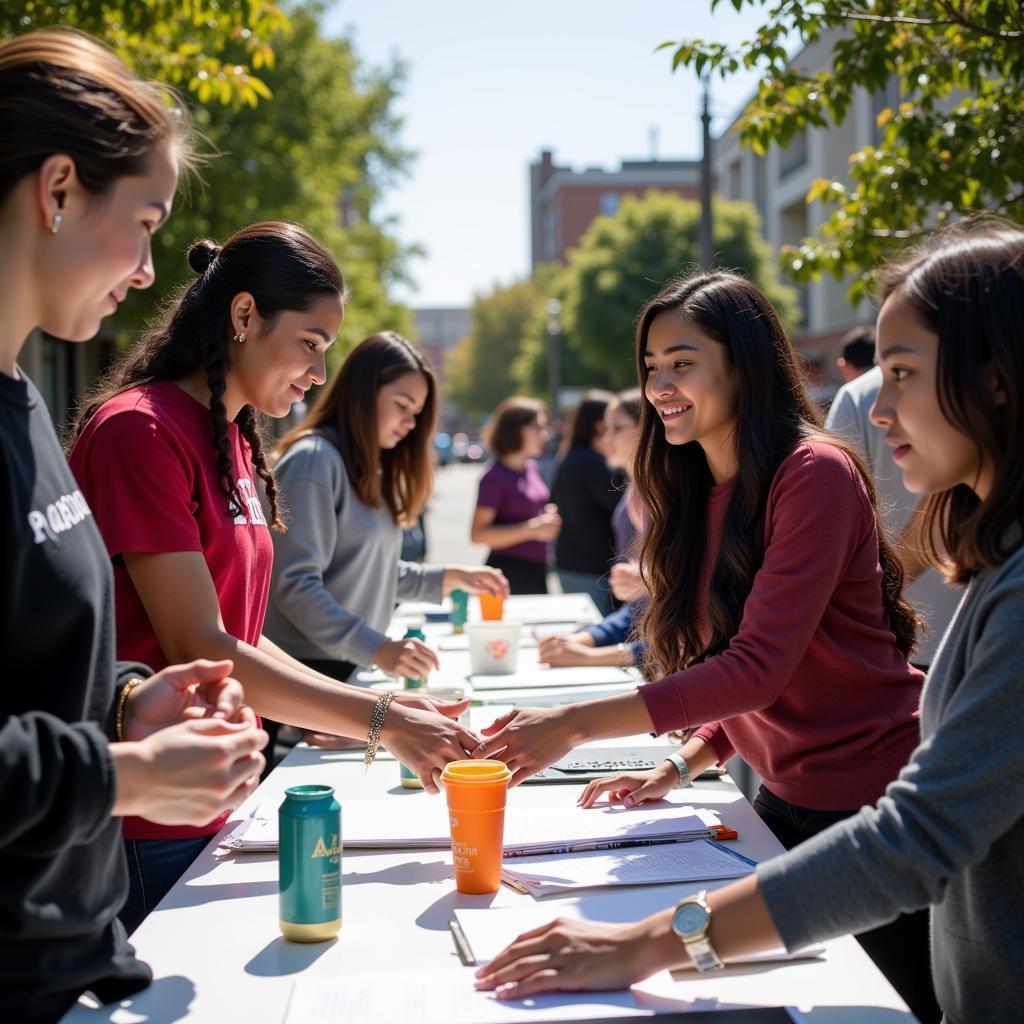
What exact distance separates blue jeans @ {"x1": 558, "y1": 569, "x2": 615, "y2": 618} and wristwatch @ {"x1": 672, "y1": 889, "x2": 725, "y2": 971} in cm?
530

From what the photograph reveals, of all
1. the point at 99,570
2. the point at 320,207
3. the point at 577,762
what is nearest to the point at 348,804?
the point at 577,762

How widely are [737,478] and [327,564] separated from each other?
64.6 inches

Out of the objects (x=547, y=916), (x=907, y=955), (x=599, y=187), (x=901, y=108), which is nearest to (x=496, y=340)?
(x=599, y=187)

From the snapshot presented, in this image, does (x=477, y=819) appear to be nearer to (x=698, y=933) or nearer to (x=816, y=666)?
(x=698, y=933)

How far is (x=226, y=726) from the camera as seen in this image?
138 centimetres

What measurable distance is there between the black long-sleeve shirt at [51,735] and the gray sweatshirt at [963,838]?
2.79 feet

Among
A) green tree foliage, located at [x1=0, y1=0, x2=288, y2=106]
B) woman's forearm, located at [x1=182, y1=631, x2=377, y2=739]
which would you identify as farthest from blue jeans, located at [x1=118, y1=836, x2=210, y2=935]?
green tree foliage, located at [x1=0, y1=0, x2=288, y2=106]

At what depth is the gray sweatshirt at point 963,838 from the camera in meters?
1.35

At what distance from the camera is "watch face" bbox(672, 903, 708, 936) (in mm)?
1458

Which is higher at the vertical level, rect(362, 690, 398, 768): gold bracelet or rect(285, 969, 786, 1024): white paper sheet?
rect(362, 690, 398, 768): gold bracelet

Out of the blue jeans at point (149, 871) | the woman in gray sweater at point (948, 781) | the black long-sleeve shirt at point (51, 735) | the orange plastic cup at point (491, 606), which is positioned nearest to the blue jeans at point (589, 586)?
the orange plastic cup at point (491, 606)

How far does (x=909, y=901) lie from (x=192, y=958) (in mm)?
1013

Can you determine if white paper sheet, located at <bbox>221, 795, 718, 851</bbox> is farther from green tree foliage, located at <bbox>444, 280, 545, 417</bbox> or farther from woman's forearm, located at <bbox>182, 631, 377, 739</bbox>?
green tree foliage, located at <bbox>444, 280, 545, 417</bbox>

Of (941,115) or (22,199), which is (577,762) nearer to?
(22,199)
